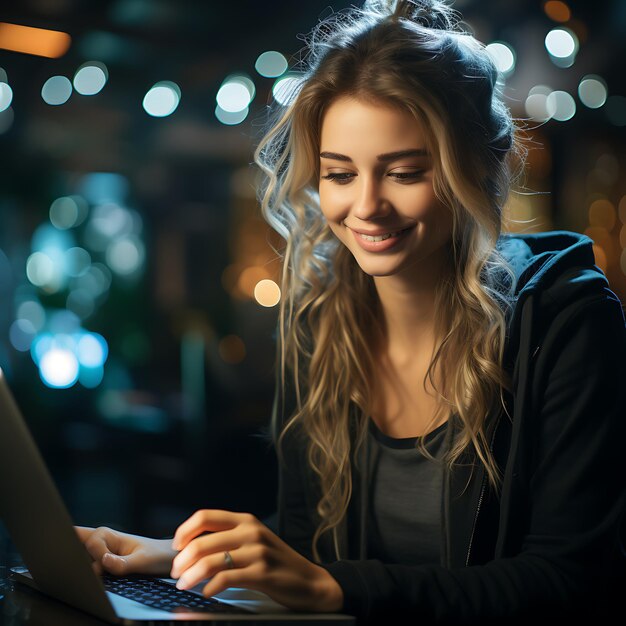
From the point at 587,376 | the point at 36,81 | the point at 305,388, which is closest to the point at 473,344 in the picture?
the point at 587,376

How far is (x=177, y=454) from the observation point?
4.60 metres

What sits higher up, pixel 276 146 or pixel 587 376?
pixel 276 146

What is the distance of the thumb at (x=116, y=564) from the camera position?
43.3 inches

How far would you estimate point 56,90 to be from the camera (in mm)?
4836

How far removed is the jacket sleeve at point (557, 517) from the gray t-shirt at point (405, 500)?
16 centimetres

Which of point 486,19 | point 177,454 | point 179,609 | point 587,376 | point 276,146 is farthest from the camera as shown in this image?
point 177,454

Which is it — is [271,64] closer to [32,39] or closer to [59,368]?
[32,39]

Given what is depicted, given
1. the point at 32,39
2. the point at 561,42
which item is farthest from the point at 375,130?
the point at 561,42

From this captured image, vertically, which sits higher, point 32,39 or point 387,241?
point 32,39

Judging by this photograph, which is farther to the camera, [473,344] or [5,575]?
[473,344]

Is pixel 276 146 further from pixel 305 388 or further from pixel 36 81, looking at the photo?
pixel 36 81

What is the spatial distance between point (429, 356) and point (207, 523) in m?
0.68

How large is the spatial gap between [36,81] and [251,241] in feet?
5.77

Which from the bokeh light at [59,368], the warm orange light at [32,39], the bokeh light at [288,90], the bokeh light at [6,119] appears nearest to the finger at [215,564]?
the bokeh light at [288,90]
